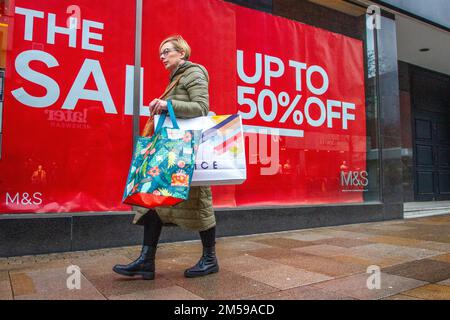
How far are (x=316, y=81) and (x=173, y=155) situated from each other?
184 inches

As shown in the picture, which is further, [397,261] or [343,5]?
[343,5]

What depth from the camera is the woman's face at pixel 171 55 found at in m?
3.21

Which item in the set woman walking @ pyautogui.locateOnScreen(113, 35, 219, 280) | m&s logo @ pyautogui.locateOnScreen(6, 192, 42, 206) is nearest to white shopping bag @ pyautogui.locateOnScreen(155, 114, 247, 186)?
woman walking @ pyautogui.locateOnScreen(113, 35, 219, 280)

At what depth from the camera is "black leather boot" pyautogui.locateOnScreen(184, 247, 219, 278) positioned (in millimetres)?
3236

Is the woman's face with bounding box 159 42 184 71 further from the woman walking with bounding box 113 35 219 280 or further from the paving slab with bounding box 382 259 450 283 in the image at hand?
the paving slab with bounding box 382 259 450 283

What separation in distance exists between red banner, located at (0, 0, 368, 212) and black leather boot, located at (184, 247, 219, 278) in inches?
76.2

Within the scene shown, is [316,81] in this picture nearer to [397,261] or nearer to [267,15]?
[267,15]

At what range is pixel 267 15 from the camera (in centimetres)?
638

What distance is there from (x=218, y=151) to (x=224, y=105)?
293cm

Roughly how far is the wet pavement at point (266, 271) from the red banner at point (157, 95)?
92 cm

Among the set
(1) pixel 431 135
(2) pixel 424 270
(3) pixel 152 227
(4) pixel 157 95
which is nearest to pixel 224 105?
(4) pixel 157 95

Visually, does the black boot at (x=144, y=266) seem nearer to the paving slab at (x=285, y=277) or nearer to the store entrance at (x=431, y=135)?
the paving slab at (x=285, y=277)

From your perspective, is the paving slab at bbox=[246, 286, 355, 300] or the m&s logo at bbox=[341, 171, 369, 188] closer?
the paving slab at bbox=[246, 286, 355, 300]
